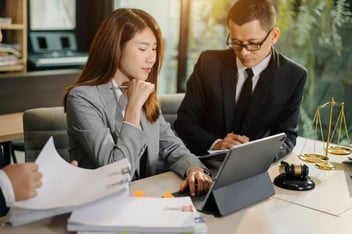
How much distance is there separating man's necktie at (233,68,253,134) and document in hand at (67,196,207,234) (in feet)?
3.10

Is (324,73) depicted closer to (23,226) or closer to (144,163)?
(144,163)

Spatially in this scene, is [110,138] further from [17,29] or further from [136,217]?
[17,29]

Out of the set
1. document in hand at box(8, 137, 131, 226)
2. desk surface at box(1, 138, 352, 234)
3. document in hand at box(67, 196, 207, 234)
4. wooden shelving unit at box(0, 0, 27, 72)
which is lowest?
desk surface at box(1, 138, 352, 234)

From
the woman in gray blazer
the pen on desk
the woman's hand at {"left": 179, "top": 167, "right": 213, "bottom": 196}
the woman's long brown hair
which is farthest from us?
the woman's long brown hair

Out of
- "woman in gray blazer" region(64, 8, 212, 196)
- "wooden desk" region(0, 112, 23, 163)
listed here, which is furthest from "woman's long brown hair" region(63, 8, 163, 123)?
"wooden desk" region(0, 112, 23, 163)

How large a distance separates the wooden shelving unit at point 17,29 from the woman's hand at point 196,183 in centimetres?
247

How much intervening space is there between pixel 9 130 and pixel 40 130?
693mm

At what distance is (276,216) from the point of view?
4.63 ft

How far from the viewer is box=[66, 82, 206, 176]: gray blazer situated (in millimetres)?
1630

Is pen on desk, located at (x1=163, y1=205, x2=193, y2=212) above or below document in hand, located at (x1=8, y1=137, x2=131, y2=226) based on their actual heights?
below

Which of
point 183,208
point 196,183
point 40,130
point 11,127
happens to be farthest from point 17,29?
point 183,208

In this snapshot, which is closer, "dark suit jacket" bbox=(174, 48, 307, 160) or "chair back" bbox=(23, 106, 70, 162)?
"chair back" bbox=(23, 106, 70, 162)

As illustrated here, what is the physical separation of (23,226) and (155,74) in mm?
877

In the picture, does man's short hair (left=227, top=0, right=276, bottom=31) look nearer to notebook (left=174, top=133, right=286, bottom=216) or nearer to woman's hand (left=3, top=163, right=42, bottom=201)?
notebook (left=174, top=133, right=286, bottom=216)
